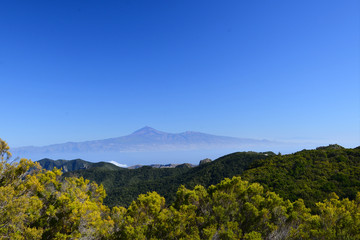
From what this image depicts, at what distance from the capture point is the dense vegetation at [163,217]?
16703 millimetres

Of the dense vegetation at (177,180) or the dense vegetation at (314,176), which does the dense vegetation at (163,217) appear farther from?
the dense vegetation at (177,180)

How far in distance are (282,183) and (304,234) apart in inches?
1038

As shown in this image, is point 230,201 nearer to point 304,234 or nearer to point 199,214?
point 199,214

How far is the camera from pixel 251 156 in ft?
408

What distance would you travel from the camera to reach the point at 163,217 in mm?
20766

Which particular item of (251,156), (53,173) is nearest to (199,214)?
(53,173)

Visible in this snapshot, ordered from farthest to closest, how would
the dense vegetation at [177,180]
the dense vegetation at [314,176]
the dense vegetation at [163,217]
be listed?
the dense vegetation at [177,180], the dense vegetation at [314,176], the dense vegetation at [163,217]

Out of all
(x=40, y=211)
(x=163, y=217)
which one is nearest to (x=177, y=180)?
(x=163, y=217)

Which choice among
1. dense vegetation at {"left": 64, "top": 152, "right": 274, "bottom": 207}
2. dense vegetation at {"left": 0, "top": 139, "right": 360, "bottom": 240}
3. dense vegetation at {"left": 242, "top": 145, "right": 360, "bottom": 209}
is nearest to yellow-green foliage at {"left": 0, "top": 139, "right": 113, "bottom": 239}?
dense vegetation at {"left": 0, "top": 139, "right": 360, "bottom": 240}

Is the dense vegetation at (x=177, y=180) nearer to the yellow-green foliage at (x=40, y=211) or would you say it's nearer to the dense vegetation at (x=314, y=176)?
the dense vegetation at (x=314, y=176)

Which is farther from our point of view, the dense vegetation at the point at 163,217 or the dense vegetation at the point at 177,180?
the dense vegetation at the point at 177,180

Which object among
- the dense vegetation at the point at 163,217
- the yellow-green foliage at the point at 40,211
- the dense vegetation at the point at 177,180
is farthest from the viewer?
the dense vegetation at the point at 177,180

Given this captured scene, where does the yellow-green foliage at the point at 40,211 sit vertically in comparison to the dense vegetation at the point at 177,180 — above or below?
above

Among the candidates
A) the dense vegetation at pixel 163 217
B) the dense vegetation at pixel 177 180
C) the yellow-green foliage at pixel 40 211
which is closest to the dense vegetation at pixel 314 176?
the dense vegetation at pixel 163 217
